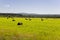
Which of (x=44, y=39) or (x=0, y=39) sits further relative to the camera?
(x=44, y=39)

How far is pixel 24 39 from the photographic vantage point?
1941 centimetres

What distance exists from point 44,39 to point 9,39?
14.0 feet

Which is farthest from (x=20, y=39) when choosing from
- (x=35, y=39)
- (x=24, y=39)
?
(x=35, y=39)

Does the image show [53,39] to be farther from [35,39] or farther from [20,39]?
[20,39]

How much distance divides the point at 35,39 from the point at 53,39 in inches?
90.8

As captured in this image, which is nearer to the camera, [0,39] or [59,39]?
[0,39]

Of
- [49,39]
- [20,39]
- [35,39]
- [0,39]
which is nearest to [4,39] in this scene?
[0,39]

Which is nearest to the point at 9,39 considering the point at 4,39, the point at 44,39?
the point at 4,39

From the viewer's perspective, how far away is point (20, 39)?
63.4 ft

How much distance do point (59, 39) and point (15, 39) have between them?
552 cm

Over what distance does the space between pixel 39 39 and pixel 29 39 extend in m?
1.22

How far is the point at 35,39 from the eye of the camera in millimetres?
19547

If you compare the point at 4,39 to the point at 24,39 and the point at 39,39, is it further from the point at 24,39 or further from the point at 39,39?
the point at 39,39

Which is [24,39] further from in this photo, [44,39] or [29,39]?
[44,39]
